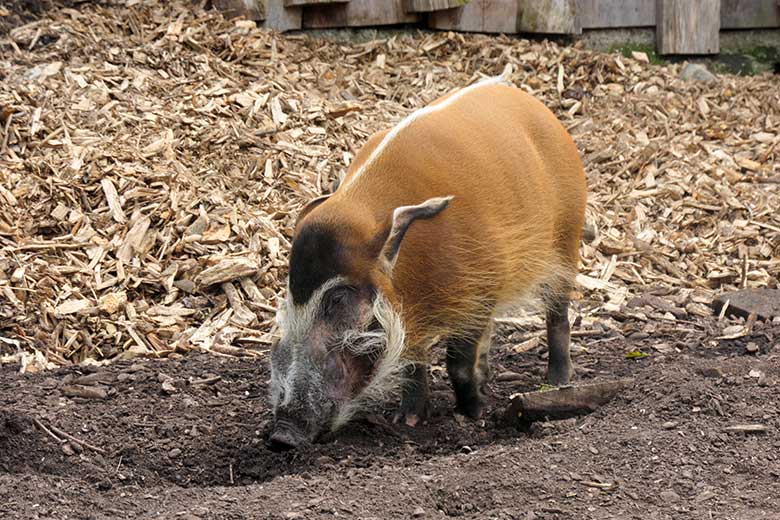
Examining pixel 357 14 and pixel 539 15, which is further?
pixel 539 15

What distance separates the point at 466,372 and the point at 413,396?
24 cm

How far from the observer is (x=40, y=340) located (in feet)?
17.7

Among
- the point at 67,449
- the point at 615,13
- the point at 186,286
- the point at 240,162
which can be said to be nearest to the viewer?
the point at 67,449

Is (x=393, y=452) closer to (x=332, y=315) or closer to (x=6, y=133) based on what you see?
(x=332, y=315)

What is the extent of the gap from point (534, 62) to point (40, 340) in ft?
17.2

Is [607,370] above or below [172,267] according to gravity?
below

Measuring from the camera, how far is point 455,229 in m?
4.29

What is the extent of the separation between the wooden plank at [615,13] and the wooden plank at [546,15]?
21 centimetres

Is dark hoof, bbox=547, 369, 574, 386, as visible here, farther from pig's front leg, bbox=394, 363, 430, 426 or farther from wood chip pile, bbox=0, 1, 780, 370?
wood chip pile, bbox=0, 1, 780, 370

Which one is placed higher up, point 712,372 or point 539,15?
point 539,15

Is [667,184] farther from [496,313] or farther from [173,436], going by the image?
[173,436]

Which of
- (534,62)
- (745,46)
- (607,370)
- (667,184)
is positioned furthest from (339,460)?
(745,46)

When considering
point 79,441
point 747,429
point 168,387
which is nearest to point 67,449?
point 79,441

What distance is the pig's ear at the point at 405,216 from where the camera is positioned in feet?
13.0
